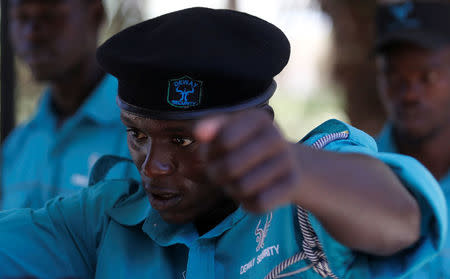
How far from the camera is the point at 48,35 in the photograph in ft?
8.42

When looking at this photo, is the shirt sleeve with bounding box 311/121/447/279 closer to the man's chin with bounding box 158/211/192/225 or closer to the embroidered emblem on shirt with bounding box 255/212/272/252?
the embroidered emblem on shirt with bounding box 255/212/272/252

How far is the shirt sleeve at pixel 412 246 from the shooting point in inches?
36.8

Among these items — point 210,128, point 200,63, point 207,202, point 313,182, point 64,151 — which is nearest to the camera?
point 210,128

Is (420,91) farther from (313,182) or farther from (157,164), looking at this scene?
(313,182)

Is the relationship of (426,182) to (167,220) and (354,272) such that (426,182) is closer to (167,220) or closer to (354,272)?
(354,272)

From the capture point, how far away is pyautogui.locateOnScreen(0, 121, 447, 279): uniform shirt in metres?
1.18

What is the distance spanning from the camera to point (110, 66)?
127cm

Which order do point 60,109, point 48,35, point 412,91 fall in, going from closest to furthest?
1. point 412,91
2. point 48,35
3. point 60,109

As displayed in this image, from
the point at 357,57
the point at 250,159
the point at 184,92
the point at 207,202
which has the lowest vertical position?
the point at 357,57

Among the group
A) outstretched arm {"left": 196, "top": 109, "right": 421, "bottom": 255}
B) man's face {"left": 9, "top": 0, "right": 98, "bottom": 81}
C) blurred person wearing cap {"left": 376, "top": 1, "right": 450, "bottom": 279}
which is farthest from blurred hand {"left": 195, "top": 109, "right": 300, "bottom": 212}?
man's face {"left": 9, "top": 0, "right": 98, "bottom": 81}

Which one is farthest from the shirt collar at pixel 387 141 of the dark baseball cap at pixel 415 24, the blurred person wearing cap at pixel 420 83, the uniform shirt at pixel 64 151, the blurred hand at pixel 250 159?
the blurred hand at pixel 250 159

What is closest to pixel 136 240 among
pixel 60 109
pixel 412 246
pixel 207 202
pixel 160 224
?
pixel 160 224

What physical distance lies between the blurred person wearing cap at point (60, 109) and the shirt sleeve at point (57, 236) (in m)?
0.94

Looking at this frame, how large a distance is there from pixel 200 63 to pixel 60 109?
1.75m
